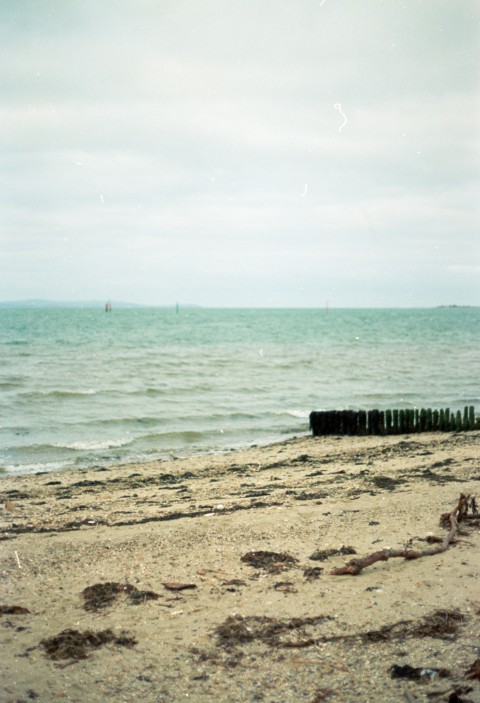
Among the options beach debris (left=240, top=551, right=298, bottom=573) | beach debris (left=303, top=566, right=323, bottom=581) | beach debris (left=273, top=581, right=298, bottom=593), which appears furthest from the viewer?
beach debris (left=240, top=551, right=298, bottom=573)

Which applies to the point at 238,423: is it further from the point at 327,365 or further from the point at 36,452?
the point at 327,365

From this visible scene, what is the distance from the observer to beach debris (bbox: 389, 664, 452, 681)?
158 inches

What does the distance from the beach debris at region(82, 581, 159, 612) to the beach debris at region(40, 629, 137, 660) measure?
0.44 meters

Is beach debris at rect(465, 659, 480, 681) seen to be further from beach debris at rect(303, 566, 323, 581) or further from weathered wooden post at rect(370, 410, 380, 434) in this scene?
weathered wooden post at rect(370, 410, 380, 434)

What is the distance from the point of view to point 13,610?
204 inches

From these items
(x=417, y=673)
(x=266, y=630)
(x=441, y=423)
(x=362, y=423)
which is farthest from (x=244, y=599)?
(x=441, y=423)

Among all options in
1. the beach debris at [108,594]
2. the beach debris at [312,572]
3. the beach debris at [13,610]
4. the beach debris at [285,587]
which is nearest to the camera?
the beach debris at [13,610]

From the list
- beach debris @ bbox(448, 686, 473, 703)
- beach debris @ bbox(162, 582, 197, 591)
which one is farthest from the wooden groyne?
beach debris @ bbox(448, 686, 473, 703)

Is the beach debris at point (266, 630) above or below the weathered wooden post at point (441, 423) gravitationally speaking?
below

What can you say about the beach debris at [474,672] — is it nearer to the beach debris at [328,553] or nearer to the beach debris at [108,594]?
the beach debris at [328,553]

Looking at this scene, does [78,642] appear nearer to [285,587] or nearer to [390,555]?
[285,587]

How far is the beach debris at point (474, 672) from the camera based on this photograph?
3900 millimetres

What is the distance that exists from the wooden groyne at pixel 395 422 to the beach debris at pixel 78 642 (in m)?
11.3

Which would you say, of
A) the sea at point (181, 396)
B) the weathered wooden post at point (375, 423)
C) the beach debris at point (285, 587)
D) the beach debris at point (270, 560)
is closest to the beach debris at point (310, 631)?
the beach debris at point (285, 587)
